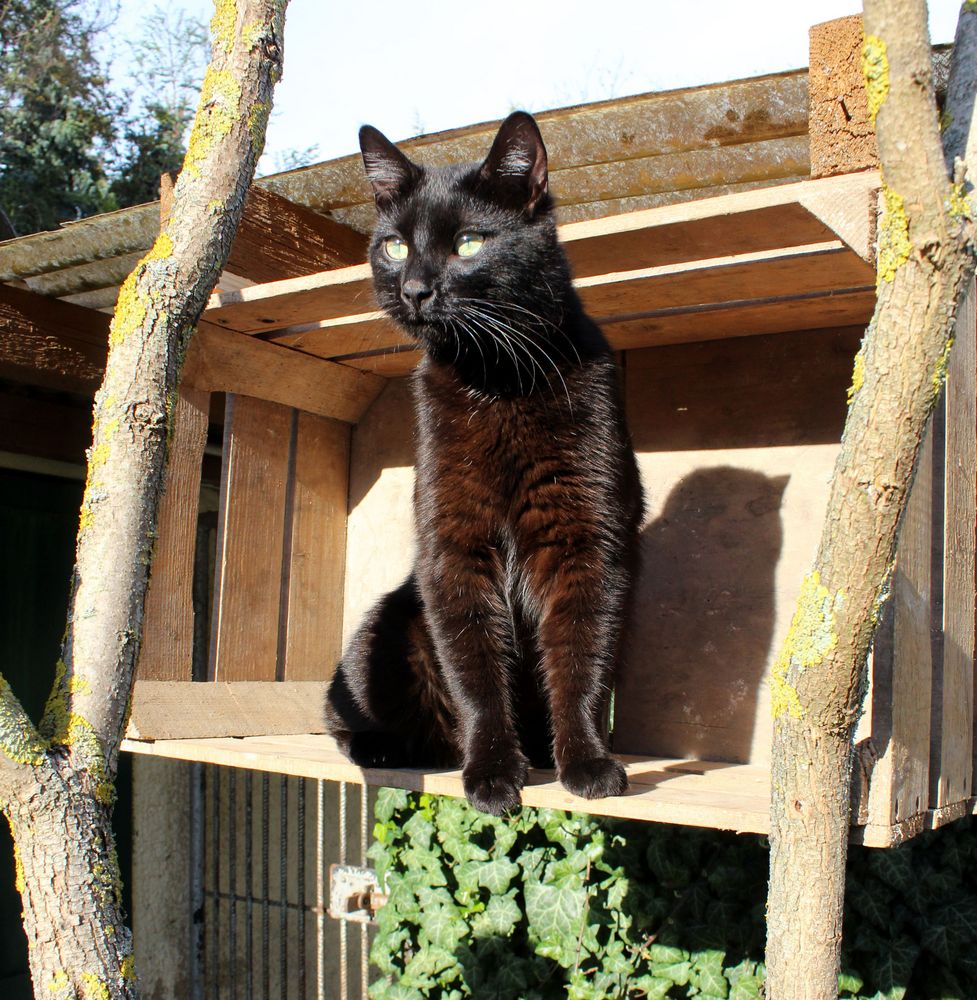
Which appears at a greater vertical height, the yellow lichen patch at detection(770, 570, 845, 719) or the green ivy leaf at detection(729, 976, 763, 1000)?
the yellow lichen patch at detection(770, 570, 845, 719)

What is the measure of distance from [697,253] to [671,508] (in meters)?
0.79

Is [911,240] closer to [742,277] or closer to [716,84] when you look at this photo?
[742,277]

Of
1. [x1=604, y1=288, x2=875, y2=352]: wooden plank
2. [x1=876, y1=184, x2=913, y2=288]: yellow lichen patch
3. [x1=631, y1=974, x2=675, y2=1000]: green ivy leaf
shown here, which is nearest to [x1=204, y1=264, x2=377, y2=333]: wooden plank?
[x1=604, y1=288, x2=875, y2=352]: wooden plank

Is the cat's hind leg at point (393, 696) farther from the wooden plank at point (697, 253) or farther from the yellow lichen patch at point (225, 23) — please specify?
the yellow lichen patch at point (225, 23)

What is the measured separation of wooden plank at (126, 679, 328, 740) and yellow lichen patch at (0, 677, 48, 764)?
88cm

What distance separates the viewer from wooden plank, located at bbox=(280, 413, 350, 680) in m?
2.64

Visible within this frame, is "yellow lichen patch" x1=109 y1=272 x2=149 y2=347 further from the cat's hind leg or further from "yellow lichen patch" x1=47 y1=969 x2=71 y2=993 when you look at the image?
the cat's hind leg

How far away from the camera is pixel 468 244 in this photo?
1.89m

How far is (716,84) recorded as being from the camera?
207cm

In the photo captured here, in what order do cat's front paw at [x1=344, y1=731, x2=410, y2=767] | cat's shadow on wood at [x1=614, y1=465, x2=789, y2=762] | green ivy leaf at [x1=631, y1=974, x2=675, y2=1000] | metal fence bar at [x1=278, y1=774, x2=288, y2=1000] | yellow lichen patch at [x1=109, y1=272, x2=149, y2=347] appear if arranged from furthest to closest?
metal fence bar at [x1=278, y1=774, x2=288, y2=1000], green ivy leaf at [x1=631, y1=974, x2=675, y2=1000], cat's shadow on wood at [x1=614, y1=465, x2=789, y2=762], cat's front paw at [x1=344, y1=731, x2=410, y2=767], yellow lichen patch at [x1=109, y1=272, x2=149, y2=347]

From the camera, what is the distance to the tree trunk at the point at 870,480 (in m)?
0.90

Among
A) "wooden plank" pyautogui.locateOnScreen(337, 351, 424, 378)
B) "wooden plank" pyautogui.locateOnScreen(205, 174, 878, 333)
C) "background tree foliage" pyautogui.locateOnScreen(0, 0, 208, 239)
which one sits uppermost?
"background tree foliage" pyautogui.locateOnScreen(0, 0, 208, 239)

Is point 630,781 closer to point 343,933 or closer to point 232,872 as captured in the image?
point 343,933

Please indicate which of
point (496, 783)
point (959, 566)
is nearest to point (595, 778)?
point (496, 783)
